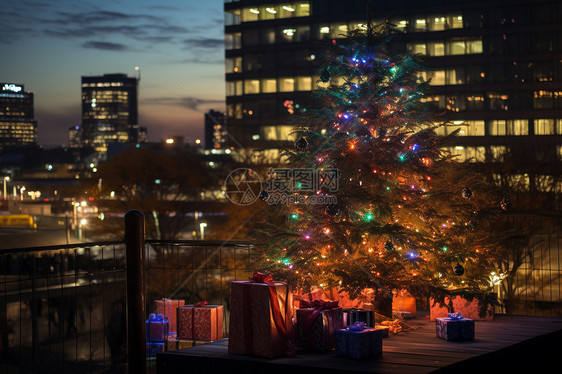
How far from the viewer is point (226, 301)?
1347 inches

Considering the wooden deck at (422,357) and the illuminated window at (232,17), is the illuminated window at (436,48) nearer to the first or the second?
the illuminated window at (232,17)

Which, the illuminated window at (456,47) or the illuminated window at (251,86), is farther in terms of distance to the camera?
the illuminated window at (251,86)

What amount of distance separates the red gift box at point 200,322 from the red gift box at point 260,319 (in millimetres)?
1340

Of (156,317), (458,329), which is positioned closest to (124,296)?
(156,317)

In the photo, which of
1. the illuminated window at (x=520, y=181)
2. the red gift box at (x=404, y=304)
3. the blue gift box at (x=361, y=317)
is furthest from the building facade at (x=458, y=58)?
the blue gift box at (x=361, y=317)

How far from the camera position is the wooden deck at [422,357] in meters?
5.82

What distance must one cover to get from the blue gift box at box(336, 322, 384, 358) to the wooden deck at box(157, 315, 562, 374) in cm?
9

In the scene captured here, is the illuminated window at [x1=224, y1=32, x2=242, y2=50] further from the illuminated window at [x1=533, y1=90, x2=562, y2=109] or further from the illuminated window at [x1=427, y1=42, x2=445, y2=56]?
the illuminated window at [x1=533, y1=90, x2=562, y2=109]

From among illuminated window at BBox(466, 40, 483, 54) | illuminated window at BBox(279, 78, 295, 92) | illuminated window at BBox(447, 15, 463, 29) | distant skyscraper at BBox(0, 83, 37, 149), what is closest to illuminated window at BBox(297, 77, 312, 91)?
illuminated window at BBox(279, 78, 295, 92)

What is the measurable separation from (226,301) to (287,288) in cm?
2834

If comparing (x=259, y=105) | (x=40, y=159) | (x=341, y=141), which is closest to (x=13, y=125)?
(x=40, y=159)

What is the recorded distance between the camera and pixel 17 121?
361 feet

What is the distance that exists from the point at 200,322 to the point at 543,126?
63.2 m

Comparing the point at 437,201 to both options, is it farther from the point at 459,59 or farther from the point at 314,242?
the point at 459,59
